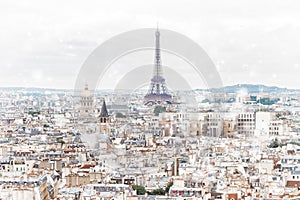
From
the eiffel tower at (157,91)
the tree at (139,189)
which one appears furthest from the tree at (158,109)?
the tree at (139,189)

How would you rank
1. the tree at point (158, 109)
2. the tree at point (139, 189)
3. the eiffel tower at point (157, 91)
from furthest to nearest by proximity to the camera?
the tree at point (158, 109)
the eiffel tower at point (157, 91)
the tree at point (139, 189)

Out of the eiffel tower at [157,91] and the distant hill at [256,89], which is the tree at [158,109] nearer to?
the eiffel tower at [157,91]

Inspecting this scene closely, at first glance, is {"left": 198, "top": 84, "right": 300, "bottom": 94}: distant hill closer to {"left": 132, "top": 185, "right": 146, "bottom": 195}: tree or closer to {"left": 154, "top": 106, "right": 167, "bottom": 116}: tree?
{"left": 154, "top": 106, "right": 167, "bottom": 116}: tree

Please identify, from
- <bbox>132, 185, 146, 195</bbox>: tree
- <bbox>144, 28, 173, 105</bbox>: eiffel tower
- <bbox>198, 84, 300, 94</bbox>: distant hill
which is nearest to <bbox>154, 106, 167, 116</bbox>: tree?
<bbox>144, 28, 173, 105</bbox>: eiffel tower

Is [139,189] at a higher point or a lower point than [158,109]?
lower

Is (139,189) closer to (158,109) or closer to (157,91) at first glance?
(158,109)

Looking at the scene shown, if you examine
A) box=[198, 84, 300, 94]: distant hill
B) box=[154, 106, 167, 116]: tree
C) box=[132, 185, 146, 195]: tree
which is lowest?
box=[132, 185, 146, 195]: tree

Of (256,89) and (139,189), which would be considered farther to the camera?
(256,89)

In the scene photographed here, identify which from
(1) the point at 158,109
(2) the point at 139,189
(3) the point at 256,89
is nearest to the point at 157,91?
(1) the point at 158,109

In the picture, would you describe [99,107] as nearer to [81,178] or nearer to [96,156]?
[96,156]

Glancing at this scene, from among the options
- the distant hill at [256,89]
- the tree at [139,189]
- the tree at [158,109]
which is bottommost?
the tree at [139,189]

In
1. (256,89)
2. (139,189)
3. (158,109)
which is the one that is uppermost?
(256,89)
